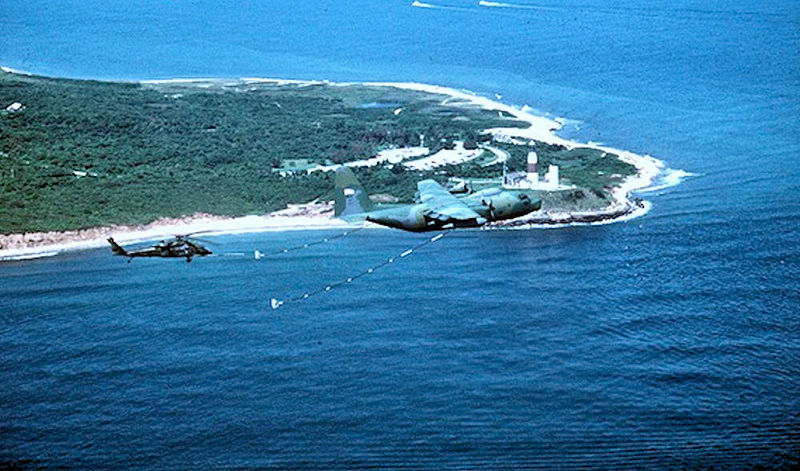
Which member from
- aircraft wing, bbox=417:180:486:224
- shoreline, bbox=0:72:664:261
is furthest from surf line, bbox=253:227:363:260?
aircraft wing, bbox=417:180:486:224

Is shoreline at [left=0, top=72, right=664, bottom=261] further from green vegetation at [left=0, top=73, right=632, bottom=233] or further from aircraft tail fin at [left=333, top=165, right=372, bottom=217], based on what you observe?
aircraft tail fin at [left=333, top=165, right=372, bottom=217]

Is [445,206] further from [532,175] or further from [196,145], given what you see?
[196,145]

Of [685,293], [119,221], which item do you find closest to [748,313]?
[685,293]

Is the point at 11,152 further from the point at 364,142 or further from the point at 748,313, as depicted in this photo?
the point at 748,313

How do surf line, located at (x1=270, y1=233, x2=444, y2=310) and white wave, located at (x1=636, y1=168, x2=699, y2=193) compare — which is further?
white wave, located at (x1=636, y1=168, x2=699, y2=193)

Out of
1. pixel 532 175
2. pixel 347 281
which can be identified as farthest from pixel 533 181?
pixel 347 281

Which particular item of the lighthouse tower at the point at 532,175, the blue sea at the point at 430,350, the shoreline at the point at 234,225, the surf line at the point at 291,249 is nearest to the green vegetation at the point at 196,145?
the shoreline at the point at 234,225
